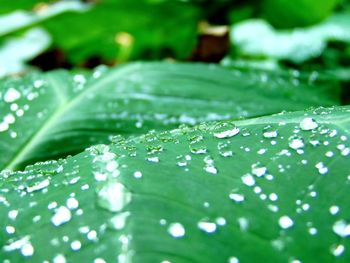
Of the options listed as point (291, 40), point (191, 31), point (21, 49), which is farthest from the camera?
point (21, 49)

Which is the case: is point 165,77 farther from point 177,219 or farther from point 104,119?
point 177,219

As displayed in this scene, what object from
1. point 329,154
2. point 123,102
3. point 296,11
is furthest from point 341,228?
point 296,11

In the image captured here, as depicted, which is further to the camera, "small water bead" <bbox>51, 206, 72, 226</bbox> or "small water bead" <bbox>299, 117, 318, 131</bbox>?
"small water bead" <bbox>299, 117, 318, 131</bbox>

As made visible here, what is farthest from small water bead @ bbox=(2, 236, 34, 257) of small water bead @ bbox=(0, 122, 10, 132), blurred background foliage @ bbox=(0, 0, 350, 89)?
blurred background foliage @ bbox=(0, 0, 350, 89)

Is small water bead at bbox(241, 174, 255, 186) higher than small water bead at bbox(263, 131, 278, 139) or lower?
lower

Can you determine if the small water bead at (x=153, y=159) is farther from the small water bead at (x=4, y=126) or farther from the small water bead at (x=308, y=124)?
the small water bead at (x=4, y=126)

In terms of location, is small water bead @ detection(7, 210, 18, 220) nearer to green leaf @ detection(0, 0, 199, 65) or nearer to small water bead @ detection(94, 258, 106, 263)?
small water bead @ detection(94, 258, 106, 263)

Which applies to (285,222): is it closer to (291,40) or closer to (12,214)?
(12,214)
